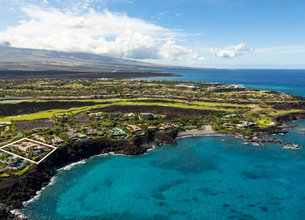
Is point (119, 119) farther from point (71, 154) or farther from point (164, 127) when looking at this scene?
point (71, 154)

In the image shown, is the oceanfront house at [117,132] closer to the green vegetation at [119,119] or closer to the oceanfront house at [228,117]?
the green vegetation at [119,119]

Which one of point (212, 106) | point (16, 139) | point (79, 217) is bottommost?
point (79, 217)

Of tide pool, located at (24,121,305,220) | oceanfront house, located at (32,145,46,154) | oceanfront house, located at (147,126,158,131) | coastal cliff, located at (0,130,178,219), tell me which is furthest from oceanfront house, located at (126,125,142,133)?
oceanfront house, located at (32,145,46,154)

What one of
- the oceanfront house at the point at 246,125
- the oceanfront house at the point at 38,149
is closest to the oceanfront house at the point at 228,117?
the oceanfront house at the point at 246,125

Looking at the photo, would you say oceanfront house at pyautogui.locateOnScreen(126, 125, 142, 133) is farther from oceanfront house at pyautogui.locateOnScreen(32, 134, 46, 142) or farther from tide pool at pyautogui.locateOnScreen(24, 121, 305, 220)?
oceanfront house at pyautogui.locateOnScreen(32, 134, 46, 142)

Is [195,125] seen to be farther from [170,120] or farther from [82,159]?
[82,159]

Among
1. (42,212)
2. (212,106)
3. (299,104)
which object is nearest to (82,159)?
(42,212)
